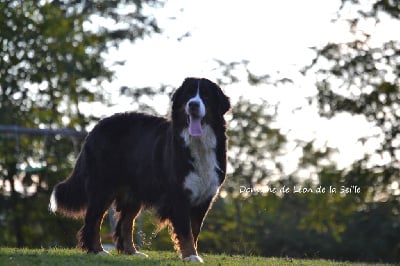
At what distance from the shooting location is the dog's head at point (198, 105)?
406 inches

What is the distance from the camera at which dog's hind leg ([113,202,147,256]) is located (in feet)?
38.5

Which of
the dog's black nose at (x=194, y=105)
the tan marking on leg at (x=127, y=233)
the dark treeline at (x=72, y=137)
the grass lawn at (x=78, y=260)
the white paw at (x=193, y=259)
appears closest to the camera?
the grass lawn at (x=78, y=260)

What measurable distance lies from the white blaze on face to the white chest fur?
0.11 m

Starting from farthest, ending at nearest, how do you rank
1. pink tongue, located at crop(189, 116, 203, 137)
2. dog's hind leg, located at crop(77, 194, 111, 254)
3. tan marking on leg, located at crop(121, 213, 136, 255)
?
1. tan marking on leg, located at crop(121, 213, 136, 255)
2. dog's hind leg, located at crop(77, 194, 111, 254)
3. pink tongue, located at crop(189, 116, 203, 137)

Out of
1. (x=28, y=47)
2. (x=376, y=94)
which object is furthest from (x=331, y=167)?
(x=28, y=47)

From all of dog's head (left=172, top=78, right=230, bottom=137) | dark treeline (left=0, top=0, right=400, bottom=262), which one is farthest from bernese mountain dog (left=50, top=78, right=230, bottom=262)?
dark treeline (left=0, top=0, right=400, bottom=262)

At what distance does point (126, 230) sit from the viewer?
11.8 meters

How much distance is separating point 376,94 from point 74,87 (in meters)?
9.77

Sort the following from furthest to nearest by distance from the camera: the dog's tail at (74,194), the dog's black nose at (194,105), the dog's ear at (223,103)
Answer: the dog's tail at (74,194) → the dog's ear at (223,103) → the dog's black nose at (194,105)

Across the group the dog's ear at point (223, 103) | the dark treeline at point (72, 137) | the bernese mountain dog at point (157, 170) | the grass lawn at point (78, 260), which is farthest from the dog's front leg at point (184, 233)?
the dark treeline at point (72, 137)

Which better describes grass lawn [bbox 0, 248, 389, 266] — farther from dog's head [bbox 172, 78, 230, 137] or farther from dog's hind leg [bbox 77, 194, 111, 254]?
dog's head [bbox 172, 78, 230, 137]

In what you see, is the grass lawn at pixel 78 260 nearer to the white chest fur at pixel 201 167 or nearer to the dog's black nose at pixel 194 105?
the white chest fur at pixel 201 167

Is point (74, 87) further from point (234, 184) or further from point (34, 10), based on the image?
point (234, 184)

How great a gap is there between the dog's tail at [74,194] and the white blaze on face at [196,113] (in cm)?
203
